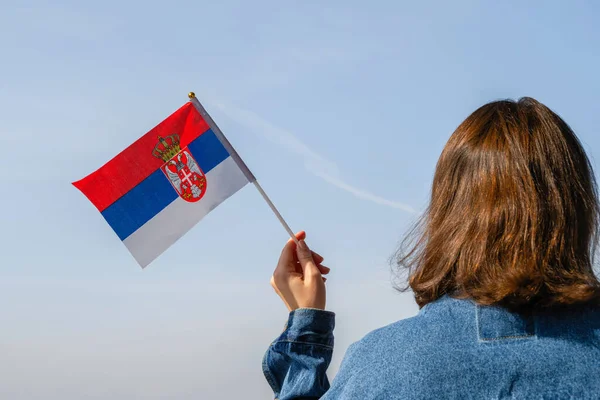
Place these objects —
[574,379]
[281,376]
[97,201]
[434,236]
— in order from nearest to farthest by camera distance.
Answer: [574,379] → [434,236] → [281,376] → [97,201]

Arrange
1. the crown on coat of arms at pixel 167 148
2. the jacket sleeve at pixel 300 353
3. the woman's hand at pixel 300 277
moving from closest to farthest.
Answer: the jacket sleeve at pixel 300 353, the woman's hand at pixel 300 277, the crown on coat of arms at pixel 167 148

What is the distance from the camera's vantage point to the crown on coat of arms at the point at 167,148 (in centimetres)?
592

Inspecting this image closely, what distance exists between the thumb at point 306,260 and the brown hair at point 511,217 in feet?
3.42

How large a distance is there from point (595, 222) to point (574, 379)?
657 millimetres

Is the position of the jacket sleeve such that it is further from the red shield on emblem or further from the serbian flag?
the red shield on emblem

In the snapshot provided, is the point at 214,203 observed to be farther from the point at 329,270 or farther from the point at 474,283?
the point at 474,283

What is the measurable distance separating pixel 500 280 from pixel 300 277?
5.31 feet

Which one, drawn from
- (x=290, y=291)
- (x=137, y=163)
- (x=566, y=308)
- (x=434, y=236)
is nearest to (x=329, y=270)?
(x=290, y=291)

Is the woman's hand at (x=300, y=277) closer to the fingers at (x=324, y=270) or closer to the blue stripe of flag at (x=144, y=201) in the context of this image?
the fingers at (x=324, y=270)

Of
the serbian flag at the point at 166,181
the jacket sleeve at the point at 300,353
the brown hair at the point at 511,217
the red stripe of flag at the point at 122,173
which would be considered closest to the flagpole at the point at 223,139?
the serbian flag at the point at 166,181

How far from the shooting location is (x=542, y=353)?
2.55 m

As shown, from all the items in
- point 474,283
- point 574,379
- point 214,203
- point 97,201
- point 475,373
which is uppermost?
point 97,201

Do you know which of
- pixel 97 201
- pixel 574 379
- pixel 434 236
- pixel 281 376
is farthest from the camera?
pixel 97 201

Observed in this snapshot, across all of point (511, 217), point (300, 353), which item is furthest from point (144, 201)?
point (511, 217)
